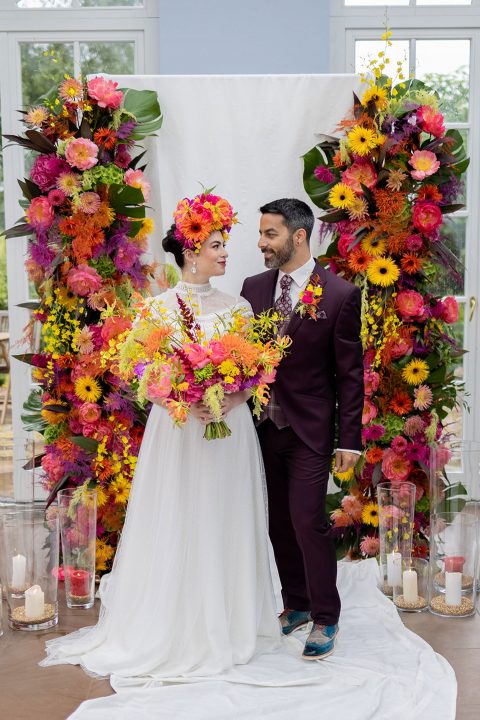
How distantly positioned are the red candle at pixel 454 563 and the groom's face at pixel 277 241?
145 centimetres

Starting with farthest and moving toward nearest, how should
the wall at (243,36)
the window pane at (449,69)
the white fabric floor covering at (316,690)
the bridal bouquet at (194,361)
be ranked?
the window pane at (449,69)
the wall at (243,36)
the bridal bouquet at (194,361)
the white fabric floor covering at (316,690)

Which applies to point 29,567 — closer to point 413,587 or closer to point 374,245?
point 413,587

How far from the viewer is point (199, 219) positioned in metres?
3.06

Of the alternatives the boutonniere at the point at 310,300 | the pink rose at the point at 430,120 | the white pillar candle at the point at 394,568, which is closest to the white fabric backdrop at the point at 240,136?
the pink rose at the point at 430,120

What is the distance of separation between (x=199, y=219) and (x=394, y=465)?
60.4 inches

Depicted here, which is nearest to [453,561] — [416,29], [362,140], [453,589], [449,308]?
[453,589]

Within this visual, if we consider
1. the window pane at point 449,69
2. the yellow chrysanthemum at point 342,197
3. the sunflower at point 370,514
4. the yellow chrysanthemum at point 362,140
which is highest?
the window pane at point 449,69

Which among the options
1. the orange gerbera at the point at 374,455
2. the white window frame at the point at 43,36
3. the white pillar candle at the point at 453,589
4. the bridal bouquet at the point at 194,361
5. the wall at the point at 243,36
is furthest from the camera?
the white window frame at the point at 43,36

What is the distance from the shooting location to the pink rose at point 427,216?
377 centimetres

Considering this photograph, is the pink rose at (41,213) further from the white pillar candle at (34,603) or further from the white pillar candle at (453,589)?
the white pillar candle at (453,589)

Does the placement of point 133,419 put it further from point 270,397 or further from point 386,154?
point 386,154

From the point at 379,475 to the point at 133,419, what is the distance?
3.71ft

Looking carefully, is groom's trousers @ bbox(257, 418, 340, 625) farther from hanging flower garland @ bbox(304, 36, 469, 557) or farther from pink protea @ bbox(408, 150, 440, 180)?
pink protea @ bbox(408, 150, 440, 180)

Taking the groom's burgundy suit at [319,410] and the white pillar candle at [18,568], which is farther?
the white pillar candle at [18,568]
